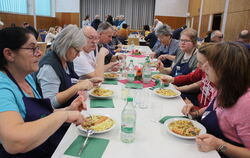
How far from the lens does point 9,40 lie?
1.11 metres

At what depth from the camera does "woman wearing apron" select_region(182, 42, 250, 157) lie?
112 cm

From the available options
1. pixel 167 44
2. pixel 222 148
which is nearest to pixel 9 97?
pixel 222 148

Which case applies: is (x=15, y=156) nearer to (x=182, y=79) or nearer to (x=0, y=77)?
(x=0, y=77)

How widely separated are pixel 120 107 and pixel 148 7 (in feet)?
44.1

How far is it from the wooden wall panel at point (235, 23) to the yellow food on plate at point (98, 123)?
614 centimetres

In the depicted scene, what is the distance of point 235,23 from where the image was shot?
21.8 feet

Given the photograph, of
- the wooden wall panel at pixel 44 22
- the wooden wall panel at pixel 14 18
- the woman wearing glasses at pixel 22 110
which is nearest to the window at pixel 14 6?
the wooden wall panel at pixel 14 18

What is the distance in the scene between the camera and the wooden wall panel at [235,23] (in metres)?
6.03

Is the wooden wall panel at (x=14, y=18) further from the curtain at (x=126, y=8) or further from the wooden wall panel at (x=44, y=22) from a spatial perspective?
the curtain at (x=126, y=8)

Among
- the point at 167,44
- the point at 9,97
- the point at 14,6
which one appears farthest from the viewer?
the point at 14,6

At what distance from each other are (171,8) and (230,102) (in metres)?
13.5

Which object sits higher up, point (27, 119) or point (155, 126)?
point (27, 119)

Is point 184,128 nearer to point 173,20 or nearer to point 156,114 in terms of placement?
point 156,114

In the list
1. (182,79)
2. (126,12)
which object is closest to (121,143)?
(182,79)
